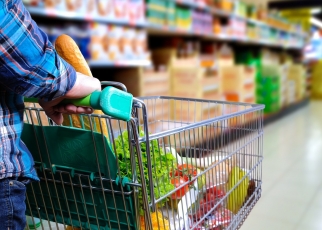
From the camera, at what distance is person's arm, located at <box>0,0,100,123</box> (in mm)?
620

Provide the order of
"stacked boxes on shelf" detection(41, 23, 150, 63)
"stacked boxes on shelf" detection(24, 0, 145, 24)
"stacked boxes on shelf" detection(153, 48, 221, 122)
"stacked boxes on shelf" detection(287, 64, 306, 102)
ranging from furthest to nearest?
"stacked boxes on shelf" detection(287, 64, 306, 102) → "stacked boxes on shelf" detection(153, 48, 221, 122) → "stacked boxes on shelf" detection(41, 23, 150, 63) → "stacked boxes on shelf" detection(24, 0, 145, 24)

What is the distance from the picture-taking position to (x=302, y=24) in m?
8.52

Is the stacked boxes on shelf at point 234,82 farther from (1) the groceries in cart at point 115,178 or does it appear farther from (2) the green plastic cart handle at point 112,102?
(2) the green plastic cart handle at point 112,102

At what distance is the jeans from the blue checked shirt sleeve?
20cm

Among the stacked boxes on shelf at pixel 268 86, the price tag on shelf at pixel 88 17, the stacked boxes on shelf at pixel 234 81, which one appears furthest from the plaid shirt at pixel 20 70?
the stacked boxes on shelf at pixel 268 86

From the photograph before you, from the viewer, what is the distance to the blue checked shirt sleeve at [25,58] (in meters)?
0.62

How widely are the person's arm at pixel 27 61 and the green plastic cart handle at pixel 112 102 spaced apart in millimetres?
48

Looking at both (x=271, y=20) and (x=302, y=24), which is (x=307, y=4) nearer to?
(x=302, y=24)

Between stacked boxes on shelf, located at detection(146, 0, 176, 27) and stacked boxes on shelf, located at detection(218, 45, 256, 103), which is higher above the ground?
stacked boxes on shelf, located at detection(146, 0, 176, 27)

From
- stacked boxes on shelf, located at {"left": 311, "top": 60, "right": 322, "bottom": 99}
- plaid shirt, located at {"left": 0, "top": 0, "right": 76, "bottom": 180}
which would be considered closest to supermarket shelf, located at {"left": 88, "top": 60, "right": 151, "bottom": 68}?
plaid shirt, located at {"left": 0, "top": 0, "right": 76, "bottom": 180}

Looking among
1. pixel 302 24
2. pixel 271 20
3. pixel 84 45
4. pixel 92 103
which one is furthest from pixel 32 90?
pixel 302 24

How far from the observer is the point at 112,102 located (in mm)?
699

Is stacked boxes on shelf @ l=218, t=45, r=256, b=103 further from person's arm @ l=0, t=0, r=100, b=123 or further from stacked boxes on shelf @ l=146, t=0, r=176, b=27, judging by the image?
person's arm @ l=0, t=0, r=100, b=123

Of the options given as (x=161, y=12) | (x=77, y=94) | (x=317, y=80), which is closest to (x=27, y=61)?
(x=77, y=94)
